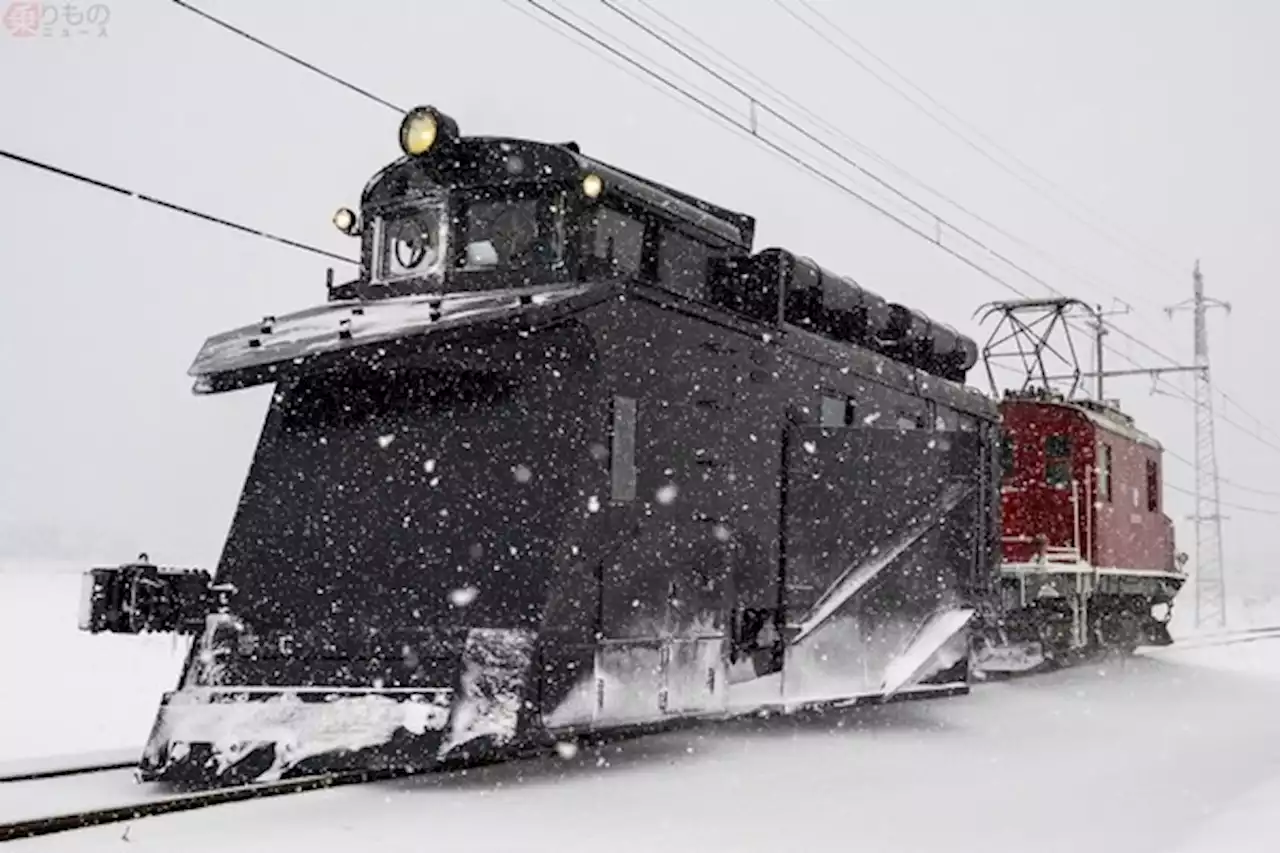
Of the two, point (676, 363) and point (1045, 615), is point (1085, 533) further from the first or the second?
point (676, 363)

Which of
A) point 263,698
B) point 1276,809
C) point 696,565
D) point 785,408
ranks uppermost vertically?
point 785,408

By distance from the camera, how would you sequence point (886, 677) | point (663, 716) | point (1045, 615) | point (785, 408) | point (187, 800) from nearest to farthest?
point (187, 800) → point (663, 716) → point (785, 408) → point (886, 677) → point (1045, 615)

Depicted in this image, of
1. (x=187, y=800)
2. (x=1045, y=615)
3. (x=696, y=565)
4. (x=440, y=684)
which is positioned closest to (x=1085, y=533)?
(x=1045, y=615)

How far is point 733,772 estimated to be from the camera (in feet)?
28.5

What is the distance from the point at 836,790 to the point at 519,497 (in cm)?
264

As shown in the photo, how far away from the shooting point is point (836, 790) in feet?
26.6

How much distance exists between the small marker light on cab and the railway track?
4.14 metres

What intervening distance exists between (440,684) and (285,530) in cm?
170

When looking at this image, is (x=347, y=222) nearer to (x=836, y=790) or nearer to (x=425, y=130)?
(x=425, y=130)

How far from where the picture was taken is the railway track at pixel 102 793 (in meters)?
6.60

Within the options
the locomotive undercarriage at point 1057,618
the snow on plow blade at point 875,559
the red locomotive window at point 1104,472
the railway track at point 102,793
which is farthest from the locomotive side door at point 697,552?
the red locomotive window at point 1104,472

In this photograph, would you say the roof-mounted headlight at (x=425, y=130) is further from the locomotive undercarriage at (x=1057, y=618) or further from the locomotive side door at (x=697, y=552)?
the locomotive undercarriage at (x=1057, y=618)

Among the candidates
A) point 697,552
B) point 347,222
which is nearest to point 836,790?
point 697,552

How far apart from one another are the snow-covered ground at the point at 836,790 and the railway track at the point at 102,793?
158 millimetres
